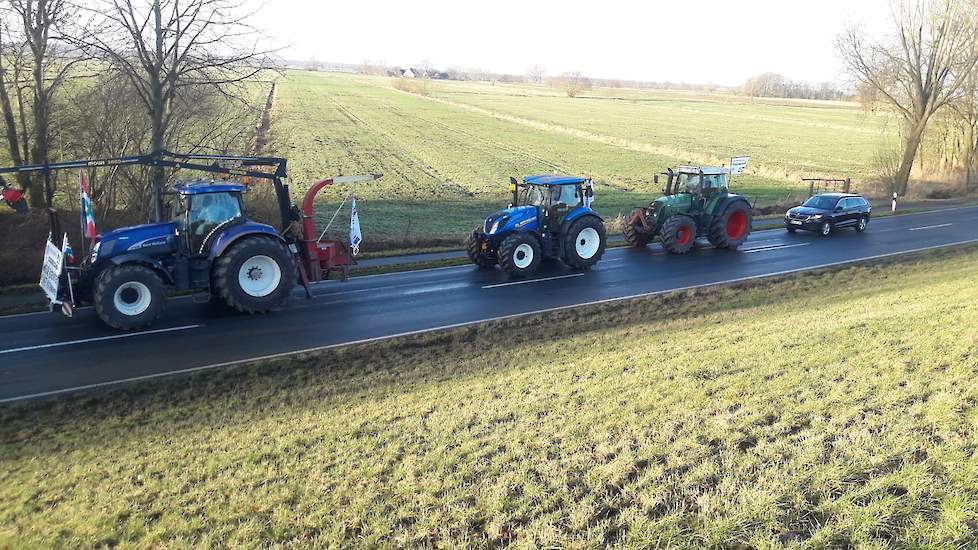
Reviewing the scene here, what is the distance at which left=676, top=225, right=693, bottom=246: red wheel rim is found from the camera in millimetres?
18797

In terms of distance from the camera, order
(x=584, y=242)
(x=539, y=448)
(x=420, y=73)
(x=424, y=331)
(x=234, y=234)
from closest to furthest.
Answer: (x=539, y=448), (x=424, y=331), (x=234, y=234), (x=584, y=242), (x=420, y=73)

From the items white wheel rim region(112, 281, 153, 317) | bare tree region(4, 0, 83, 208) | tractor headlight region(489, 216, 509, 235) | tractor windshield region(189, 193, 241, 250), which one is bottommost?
white wheel rim region(112, 281, 153, 317)

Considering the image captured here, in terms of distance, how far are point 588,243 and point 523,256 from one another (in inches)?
82.2

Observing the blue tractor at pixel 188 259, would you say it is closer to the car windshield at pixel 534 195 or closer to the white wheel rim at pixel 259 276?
the white wheel rim at pixel 259 276

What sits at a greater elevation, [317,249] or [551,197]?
[551,197]

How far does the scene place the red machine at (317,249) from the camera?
13.1 meters

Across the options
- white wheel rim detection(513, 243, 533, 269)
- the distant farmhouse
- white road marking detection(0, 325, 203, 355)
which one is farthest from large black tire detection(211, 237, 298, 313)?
the distant farmhouse

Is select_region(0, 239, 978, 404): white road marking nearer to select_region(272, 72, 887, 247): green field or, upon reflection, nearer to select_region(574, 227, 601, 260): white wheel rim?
select_region(574, 227, 601, 260): white wheel rim

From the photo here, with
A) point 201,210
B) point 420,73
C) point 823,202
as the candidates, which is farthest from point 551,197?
point 420,73

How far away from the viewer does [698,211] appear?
19.5 m

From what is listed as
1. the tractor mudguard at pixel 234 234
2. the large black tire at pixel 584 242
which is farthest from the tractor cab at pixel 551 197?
the tractor mudguard at pixel 234 234

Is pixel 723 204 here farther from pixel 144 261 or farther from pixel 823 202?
pixel 144 261

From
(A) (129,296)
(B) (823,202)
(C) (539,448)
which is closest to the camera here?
(C) (539,448)

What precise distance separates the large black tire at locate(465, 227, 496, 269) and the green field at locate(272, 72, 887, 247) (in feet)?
12.6
